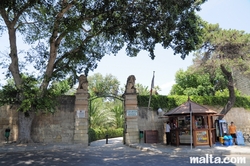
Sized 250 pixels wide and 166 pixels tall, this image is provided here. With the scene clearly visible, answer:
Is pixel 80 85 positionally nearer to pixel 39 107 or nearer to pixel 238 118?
pixel 39 107

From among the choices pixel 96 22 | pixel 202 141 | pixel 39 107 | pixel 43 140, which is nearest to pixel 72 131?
pixel 43 140

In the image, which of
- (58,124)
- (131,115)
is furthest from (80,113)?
(131,115)

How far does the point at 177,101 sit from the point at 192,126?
16.9 feet

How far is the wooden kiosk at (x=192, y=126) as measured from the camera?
44.1 ft

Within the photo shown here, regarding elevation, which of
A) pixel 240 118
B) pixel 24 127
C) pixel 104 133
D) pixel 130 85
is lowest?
pixel 104 133

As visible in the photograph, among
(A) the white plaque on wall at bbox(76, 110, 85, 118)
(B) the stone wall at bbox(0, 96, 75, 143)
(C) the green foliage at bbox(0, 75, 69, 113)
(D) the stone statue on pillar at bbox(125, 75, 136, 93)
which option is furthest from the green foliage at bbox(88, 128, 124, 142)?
(C) the green foliage at bbox(0, 75, 69, 113)

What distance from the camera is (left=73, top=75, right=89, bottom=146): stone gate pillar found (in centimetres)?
1488

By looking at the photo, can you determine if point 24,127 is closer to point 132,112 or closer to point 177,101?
point 132,112

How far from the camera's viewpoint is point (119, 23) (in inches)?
539

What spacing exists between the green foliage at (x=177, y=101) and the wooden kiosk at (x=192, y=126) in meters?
3.10

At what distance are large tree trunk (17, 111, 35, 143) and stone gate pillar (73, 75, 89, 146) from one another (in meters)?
2.83

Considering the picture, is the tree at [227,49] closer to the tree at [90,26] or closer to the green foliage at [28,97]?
the tree at [90,26]

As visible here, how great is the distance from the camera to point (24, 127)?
13922mm

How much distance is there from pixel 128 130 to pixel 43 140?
564 centimetres
